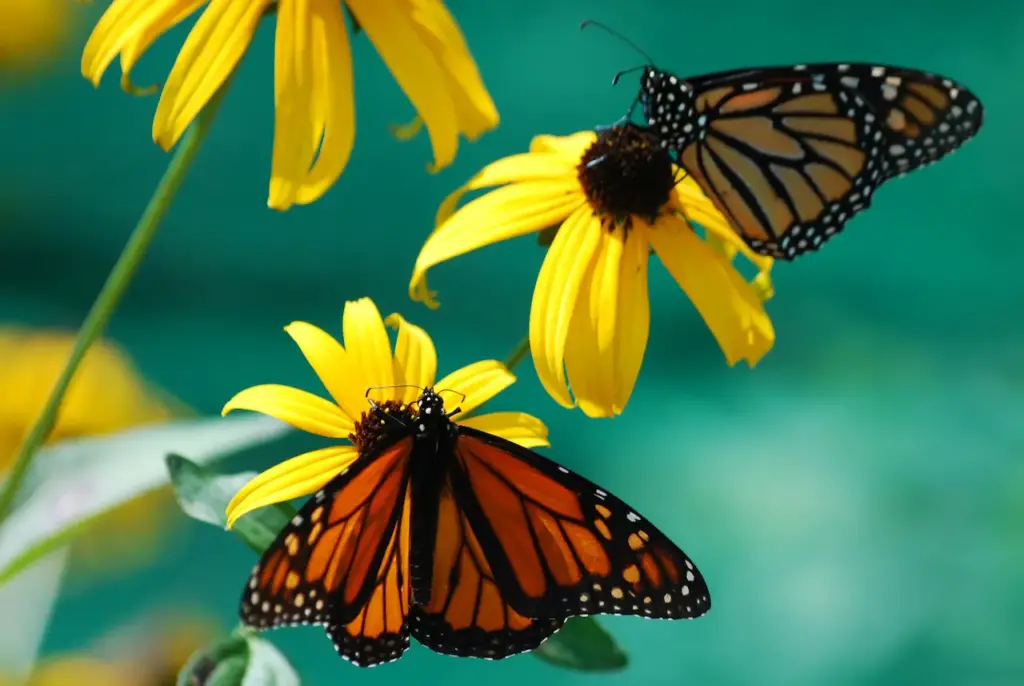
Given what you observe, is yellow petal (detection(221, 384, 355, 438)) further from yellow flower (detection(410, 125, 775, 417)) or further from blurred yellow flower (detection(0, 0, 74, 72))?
blurred yellow flower (detection(0, 0, 74, 72))

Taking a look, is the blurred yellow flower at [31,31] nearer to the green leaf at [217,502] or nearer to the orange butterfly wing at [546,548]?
the green leaf at [217,502]

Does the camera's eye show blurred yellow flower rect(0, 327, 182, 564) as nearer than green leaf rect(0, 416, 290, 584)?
No

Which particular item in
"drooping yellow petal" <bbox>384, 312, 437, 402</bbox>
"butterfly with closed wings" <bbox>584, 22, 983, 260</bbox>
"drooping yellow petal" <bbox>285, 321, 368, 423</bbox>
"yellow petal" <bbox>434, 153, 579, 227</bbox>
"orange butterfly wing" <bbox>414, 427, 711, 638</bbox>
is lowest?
"orange butterfly wing" <bbox>414, 427, 711, 638</bbox>

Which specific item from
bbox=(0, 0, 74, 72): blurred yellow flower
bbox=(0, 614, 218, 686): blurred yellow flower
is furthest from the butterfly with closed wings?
bbox=(0, 0, 74, 72): blurred yellow flower

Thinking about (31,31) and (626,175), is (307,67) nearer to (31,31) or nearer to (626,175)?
(626,175)

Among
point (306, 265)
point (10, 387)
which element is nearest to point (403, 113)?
point (306, 265)
